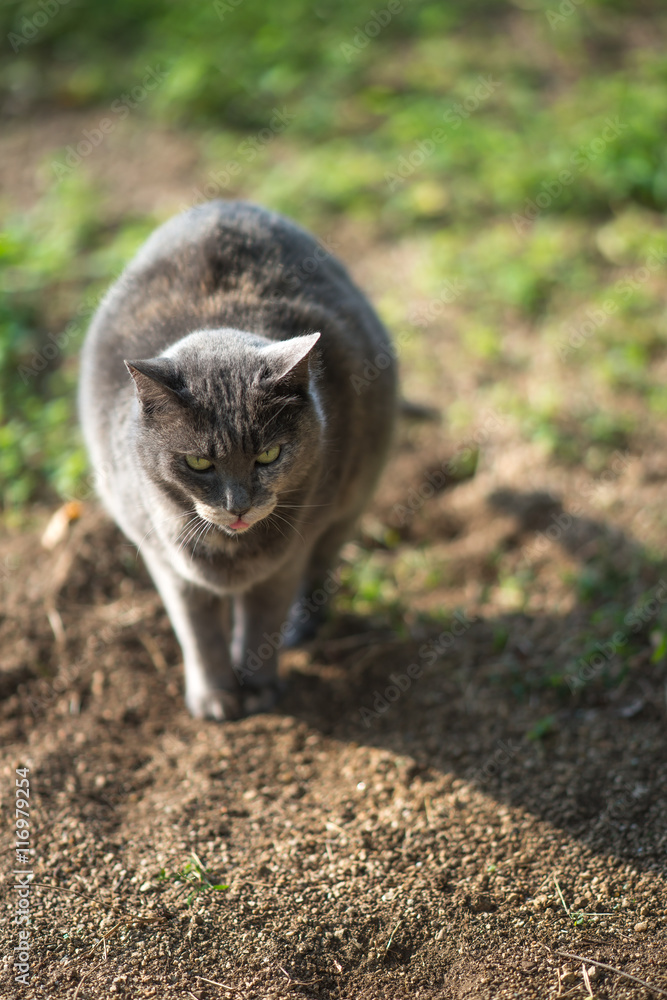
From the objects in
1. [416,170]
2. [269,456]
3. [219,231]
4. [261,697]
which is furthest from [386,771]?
[416,170]

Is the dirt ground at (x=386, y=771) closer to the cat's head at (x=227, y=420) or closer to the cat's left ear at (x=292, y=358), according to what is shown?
the cat's head at (x=227, y=420)

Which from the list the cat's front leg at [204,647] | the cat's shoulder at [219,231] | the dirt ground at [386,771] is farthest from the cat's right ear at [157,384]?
the dirt ground at [386,771]

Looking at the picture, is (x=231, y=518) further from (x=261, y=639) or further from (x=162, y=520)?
(x=261, y=639)

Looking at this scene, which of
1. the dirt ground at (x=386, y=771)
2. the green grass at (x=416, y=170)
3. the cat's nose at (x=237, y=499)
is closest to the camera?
the dirt ground at (x=386, y=771)

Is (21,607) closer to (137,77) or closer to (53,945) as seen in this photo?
(53,945)

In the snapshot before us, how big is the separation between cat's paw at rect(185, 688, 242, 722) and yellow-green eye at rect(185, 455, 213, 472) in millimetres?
887

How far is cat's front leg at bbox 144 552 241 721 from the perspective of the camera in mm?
2745

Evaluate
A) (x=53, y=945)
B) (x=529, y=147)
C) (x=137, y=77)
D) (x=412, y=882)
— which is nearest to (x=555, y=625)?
(x=412, y=882)

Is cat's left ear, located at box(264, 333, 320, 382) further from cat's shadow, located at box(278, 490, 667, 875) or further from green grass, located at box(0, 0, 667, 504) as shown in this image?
green grass, located at box(0, 0, 667, 504)

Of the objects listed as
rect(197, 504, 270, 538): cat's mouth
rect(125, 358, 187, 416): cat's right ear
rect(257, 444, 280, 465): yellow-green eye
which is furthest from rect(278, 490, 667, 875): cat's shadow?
rect(125, 358, 187, 416): cat's right ear

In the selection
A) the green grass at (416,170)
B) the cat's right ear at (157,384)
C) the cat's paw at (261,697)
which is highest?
the cat's right ear at (157,384)

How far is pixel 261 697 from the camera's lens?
293 centimetres

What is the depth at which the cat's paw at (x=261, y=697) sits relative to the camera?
9.55 ft

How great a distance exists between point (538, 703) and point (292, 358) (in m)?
1.40
